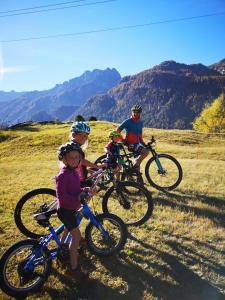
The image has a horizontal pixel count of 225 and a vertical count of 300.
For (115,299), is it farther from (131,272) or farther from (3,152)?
(3,152)

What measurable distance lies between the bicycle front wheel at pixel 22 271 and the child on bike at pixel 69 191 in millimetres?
556

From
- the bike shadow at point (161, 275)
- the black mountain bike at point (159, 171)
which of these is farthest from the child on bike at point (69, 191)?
the black mountain bike at point (159, 171)

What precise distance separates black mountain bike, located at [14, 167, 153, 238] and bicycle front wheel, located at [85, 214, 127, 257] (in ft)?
3.30

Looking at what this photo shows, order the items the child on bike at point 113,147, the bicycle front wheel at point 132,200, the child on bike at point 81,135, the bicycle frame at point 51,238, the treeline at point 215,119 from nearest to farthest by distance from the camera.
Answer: the bicycle frame at point 51,238, the child on bike at point 81,135, the bicycle front wheel at point 132,200, the child on bike at point 113,147, the treeline at point 215,119

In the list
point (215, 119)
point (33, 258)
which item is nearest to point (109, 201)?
point (33, 258)

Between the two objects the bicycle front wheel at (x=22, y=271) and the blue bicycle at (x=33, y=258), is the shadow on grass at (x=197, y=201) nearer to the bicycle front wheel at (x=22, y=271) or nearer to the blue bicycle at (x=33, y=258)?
the blue bicycle at (x=33, y=258)

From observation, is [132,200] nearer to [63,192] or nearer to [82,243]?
[82,243]

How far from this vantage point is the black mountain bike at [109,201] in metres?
7.81

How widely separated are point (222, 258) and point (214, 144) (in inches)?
1338

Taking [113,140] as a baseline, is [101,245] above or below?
below

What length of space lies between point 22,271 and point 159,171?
686cm

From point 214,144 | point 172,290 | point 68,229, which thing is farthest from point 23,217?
point 214,144

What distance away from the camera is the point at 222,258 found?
6.84m

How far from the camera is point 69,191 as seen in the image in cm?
576
